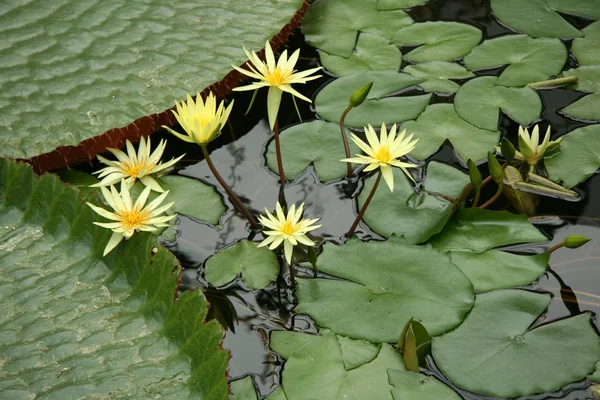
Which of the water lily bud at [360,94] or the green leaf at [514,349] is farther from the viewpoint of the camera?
the water lily bud at [360,94]

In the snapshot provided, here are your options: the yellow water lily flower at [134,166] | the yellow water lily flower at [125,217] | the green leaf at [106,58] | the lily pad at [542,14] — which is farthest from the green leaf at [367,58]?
the yellow water lily flower at [125,217]

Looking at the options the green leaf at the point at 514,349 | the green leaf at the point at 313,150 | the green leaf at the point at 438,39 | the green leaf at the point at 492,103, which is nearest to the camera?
the green leaf at the point at 514,349

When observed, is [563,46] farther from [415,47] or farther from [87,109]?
[87,109]

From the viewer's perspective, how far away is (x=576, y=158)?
2150mm

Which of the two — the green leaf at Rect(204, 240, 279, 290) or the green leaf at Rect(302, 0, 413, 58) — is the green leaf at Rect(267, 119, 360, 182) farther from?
the green leaf at Rect(302, 0, 413, 58)

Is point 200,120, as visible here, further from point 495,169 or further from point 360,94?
point 495,169

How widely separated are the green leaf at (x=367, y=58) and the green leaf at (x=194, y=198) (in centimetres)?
74

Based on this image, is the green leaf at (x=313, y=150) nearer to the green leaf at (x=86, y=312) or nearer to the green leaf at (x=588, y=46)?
the green leaf at (x=86, y=312)

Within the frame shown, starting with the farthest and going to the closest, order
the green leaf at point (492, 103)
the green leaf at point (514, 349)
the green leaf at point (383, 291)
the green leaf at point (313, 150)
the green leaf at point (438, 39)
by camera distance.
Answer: the green leaf at point (438, 39) → the green leaf at point (492, 103) → the green leaf at point (313, 150) → the green leaf at point (383, 291) → the green leaf at point (514, 349)

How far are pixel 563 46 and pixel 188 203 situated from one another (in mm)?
1554

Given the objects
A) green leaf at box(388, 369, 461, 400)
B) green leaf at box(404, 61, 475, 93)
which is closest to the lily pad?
green leaf at box(404, 61, 475, 93)

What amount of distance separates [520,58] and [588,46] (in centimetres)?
28

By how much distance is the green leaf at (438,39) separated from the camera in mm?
2568

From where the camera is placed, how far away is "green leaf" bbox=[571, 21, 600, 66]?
2.50 metres
